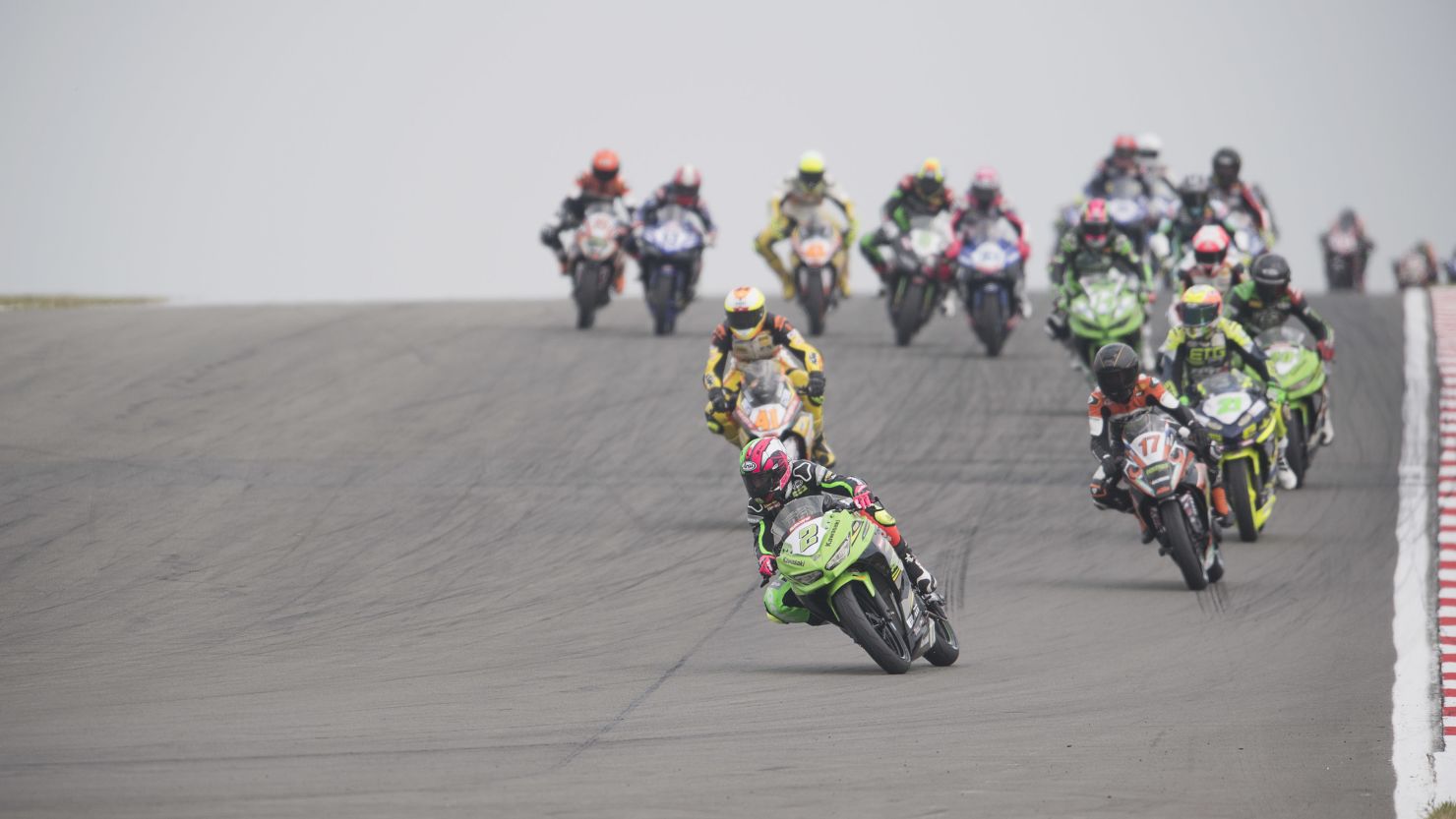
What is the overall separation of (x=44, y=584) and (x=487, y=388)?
Result: 31.9ft

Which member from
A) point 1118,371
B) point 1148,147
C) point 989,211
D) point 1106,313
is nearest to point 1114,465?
point 1118,371

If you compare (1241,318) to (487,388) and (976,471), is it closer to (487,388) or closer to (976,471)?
(976,471)

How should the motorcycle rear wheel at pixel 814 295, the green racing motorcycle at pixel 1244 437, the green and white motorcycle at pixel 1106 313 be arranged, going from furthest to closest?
1. the motorcycle rear wheel at pixel 814 295
2. the green and white motorcycle at pixel 1106 313
3. the green racing motorcycle at pixel 1244 437

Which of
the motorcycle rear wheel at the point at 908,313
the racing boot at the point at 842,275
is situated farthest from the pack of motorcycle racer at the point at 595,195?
the motorcycle rear wheel at the point at 908,313

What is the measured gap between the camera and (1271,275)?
60.1 ft

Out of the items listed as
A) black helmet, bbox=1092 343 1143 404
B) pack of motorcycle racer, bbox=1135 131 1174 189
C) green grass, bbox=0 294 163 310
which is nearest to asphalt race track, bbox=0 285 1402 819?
black helmet, bbox=1092 343 1143 404

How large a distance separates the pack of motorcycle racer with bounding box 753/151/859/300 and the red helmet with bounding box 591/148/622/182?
1.93m

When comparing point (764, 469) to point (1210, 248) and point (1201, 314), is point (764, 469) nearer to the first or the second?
point (1201, 314)

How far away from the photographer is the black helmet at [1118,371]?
14.8m

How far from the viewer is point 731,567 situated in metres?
15.7

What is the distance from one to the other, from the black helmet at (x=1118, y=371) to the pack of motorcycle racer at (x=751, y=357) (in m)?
2.81

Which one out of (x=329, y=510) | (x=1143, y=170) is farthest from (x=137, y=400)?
(x=1143, y=170)

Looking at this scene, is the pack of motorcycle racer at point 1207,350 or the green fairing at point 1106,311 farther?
the green fairing at point 1106,311

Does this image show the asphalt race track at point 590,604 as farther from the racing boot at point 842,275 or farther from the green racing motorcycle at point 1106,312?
the green racing motorcycle at point 1106,312
